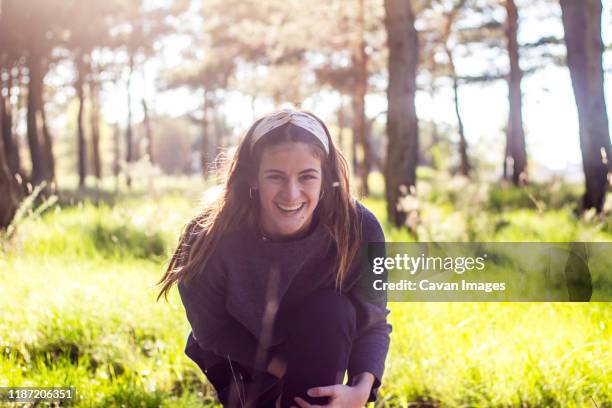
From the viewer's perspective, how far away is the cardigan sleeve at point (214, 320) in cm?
194

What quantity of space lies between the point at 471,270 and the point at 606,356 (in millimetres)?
913

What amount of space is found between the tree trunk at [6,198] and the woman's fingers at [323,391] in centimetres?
373

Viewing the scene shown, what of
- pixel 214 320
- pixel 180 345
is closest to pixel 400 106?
pixel 180 345

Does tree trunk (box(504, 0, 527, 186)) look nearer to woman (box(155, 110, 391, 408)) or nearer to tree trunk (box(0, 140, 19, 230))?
tree trunk (box(0, 140, 19, 230))

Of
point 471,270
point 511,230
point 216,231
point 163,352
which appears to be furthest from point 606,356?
point 511,230

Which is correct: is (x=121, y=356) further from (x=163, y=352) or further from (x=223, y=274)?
(x=223, y=274)

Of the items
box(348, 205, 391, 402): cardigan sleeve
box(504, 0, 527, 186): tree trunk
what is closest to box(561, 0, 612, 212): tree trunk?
box(348, 205, 391, 402): cardigan sleeve

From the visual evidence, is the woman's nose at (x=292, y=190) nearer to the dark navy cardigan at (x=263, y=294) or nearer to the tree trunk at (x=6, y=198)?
the dark navy cardigan at (x=263, y=294)

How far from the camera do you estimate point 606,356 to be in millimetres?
2309

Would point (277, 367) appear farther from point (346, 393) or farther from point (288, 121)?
point (288, 121)

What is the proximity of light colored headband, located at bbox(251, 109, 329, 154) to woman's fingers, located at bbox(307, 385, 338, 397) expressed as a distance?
758mm

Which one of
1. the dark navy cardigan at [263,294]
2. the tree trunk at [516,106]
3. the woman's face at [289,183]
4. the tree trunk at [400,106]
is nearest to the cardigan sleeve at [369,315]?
the dark navy cardigan at [263,294]

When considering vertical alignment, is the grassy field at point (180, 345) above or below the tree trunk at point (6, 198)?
below

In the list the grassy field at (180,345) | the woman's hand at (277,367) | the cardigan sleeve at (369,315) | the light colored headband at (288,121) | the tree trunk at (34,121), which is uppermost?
the tree trunk at (34,121)
